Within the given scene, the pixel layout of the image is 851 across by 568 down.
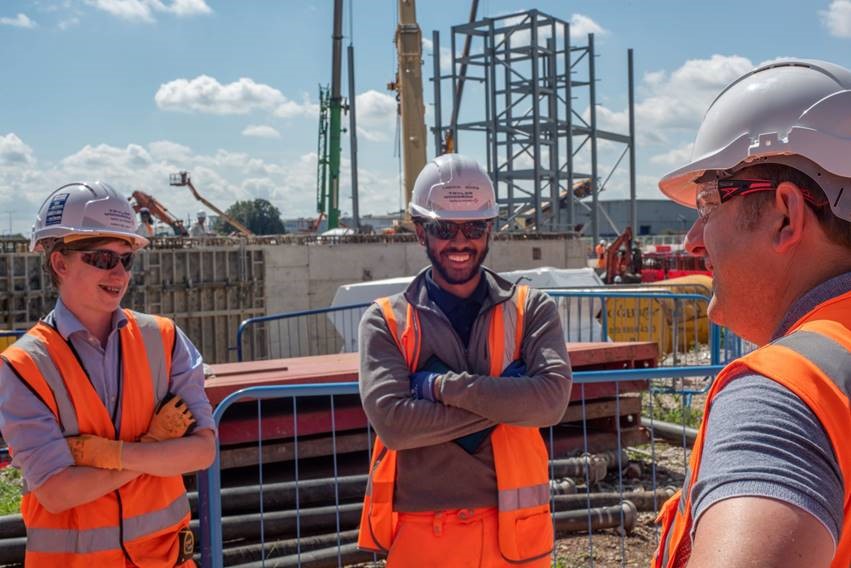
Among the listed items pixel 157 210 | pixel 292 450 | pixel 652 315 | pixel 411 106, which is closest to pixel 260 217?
pixel 157 210

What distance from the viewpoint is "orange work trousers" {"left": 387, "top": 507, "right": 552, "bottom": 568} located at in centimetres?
279

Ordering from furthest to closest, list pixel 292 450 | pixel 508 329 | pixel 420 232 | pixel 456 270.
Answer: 1. pixel 292 450
2. pixel 420 232
3. pixel 456 270
4. pixel 508 329

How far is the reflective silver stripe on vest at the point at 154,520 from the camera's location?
8.96 feet

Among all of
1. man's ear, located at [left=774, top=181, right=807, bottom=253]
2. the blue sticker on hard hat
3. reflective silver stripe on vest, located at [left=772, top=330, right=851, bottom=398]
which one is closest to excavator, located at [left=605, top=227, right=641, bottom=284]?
the blue sticker on hard hat

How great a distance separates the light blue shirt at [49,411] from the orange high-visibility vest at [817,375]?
2.16 m

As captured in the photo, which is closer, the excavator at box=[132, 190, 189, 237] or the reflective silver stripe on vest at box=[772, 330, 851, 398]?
the reflective silver stripe on vest at box=[772, 330, 851, 398]

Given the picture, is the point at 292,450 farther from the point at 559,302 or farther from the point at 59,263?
the point at 559,302

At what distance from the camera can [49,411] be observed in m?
2.69

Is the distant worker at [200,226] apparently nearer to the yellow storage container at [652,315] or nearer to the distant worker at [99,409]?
the yellow storage container at [652,315]

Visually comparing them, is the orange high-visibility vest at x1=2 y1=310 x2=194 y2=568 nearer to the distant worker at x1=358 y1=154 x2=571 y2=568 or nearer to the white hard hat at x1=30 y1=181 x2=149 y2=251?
the white hard hat at x1=30 y1=181 x2=149 y2=251

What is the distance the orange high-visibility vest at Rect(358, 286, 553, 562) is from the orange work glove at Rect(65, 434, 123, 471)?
88 cm

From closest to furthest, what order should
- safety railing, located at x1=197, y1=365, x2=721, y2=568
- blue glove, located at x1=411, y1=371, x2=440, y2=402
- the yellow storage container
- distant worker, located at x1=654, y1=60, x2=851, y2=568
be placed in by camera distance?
distant worker, located at x1=654, y1=60, x2=851, y2=568 → blue glove, located at x1=411, y1=371, x2=440, y2=402 → safety railing, located at x1=197, y1=365, x2=721, y2=568 → the yellow storage container

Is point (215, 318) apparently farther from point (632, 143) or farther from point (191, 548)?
point (191, 548)

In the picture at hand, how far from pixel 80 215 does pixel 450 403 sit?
1.53 m
